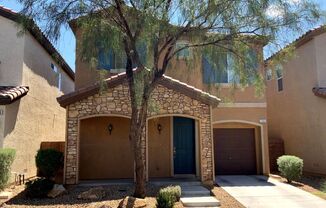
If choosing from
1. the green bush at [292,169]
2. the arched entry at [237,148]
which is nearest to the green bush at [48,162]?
the arched entry at [237,148]

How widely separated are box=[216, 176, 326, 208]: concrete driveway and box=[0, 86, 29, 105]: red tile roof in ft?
32.1

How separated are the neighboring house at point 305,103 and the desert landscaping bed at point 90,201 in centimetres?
795

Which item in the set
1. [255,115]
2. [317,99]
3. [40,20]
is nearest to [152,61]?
[40,20]

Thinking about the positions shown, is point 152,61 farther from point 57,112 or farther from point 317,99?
point 57,112

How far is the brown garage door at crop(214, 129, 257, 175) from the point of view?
19047 mm

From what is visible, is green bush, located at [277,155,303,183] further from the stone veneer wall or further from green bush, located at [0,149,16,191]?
green bush, located at [0,149,16,191]

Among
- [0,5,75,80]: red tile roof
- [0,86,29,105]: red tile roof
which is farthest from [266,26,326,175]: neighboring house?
[0,86,29,105]: red tile roof

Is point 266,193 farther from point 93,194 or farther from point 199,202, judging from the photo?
point 93,194

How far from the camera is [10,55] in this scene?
16.0 meters

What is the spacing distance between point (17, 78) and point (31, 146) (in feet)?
12.4

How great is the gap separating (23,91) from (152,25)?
26.5 ft

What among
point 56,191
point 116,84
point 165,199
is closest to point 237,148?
point 116,84

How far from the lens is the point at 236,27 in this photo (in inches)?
435

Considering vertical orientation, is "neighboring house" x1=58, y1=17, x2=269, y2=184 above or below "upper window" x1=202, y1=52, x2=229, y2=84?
below
